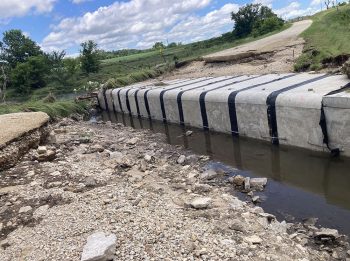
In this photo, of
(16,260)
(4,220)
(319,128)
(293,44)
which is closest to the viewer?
(16,260)

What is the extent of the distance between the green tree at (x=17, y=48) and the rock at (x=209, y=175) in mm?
48344

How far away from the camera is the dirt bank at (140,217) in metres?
5.39

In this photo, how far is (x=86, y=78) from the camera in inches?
1506

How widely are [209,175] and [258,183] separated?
4.33 feet

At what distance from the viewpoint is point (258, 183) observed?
341 inches

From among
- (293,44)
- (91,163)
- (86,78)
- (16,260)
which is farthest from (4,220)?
(86,78)

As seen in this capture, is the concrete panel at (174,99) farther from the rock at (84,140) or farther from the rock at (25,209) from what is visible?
the rock at (25,209)

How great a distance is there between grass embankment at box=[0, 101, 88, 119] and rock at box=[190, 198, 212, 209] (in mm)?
14704

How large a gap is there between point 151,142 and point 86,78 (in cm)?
2624

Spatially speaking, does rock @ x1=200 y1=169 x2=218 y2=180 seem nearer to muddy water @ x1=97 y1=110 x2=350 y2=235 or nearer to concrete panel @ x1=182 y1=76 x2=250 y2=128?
muddy water @ x1=97 y1=110 x2=350 y2=235

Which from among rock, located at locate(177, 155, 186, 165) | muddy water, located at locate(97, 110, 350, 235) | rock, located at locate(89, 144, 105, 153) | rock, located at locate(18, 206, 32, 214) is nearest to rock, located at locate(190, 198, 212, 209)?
muddy water, located at locate(97, 110, 350, 235)

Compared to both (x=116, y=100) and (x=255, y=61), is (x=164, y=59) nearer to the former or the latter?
(x=116, y=100)

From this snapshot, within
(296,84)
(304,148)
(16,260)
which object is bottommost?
(304,148)

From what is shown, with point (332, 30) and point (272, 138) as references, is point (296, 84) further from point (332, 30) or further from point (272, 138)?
point (332, 30)
